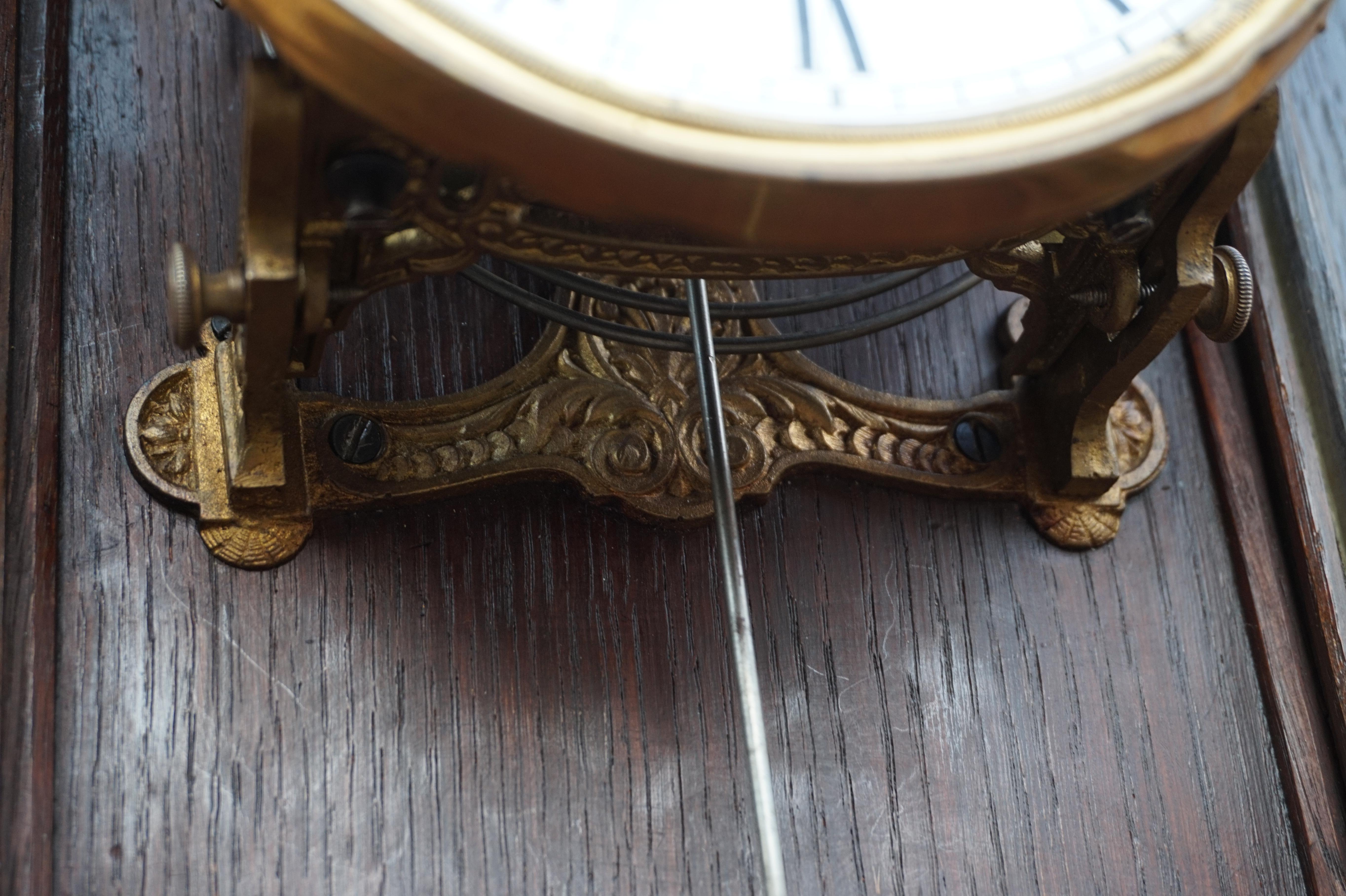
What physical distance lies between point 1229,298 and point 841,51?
1.16 ft

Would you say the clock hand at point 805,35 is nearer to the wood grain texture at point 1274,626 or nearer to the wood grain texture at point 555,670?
the wood grain texture at point 555,670

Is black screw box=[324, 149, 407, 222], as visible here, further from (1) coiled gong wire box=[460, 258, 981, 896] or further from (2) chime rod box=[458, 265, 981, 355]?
(2) chime rod box=[458, 265, 981, 355]

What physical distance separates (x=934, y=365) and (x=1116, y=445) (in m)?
0.14

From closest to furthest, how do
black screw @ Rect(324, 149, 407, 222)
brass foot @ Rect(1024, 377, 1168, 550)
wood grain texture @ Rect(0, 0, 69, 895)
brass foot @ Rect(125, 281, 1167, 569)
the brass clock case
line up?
the brass clock case
black screw @ Rect(324, 149, 407, 222)
wood grain texture @ Rect(0, 0, 69, 895)
brass foot @ Rect(125, 281, 1167, 569)
brass foot @ Rect(1024, 377, 1168, 550)

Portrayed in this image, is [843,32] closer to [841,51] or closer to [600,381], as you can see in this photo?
[841,51]

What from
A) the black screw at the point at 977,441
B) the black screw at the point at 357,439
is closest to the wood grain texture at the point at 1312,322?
the black screw at the point at 977,441

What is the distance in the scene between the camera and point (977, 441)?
99 centimetres

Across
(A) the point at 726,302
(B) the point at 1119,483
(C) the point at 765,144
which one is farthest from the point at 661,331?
(C) the point at 765,144

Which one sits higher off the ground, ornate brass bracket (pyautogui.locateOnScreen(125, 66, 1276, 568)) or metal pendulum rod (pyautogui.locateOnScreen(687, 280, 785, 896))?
ornate brass bracket (pyautogui.locateOnScreen(125, 66, 1276, 568))

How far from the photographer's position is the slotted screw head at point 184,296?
71 cm

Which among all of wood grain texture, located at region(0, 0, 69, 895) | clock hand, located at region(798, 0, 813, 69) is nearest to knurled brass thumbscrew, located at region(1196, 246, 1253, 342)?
clock hand, located at region(798, 0, 813, 69)

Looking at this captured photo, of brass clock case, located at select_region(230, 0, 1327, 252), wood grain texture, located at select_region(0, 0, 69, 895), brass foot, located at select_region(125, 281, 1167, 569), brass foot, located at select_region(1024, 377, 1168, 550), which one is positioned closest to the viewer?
brass clock case, located at select_region(230, 0, 1327, 252)

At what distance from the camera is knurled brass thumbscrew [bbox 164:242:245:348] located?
28.1 inches

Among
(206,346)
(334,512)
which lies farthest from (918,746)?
(206,346)
